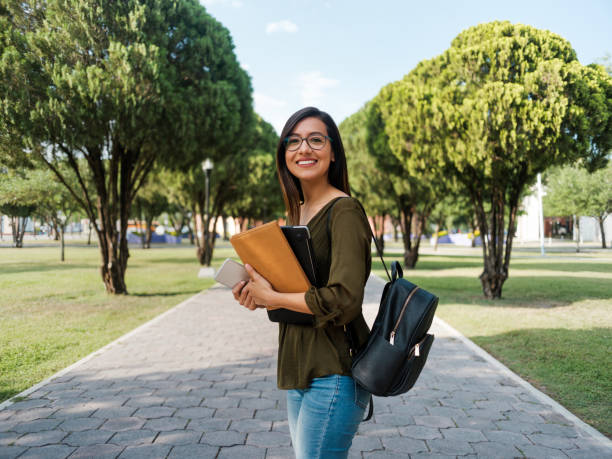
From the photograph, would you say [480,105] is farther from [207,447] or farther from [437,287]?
[207,447]

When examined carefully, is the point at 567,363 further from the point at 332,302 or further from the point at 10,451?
the point at 10,451

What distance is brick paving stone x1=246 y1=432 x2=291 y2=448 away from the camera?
3.59 meters

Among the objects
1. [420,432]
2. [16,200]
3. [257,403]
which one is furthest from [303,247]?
[16,200]

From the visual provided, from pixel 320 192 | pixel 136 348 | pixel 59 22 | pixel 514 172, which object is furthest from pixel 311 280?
pixel 514 172

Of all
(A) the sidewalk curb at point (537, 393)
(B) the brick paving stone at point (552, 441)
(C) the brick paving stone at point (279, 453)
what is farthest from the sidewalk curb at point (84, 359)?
(A) the sidewalk curb at point (537, 393)

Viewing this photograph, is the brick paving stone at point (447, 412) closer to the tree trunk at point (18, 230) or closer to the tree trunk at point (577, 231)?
the tree trunk at point (18, 230)

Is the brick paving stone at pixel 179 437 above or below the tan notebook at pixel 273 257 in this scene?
below

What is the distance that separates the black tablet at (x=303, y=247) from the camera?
61.5 inches

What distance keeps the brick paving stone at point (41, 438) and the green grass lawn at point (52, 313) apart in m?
1.43

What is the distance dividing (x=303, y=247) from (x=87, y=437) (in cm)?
319

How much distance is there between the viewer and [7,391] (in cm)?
491

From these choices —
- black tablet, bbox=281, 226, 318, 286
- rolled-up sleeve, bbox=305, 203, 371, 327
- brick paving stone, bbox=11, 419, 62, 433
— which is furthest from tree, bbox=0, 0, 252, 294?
rolled-up sleeve, bbox=305, 203, 371, 327

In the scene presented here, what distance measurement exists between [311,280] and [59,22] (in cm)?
1050

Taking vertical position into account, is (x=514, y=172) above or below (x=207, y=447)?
above
